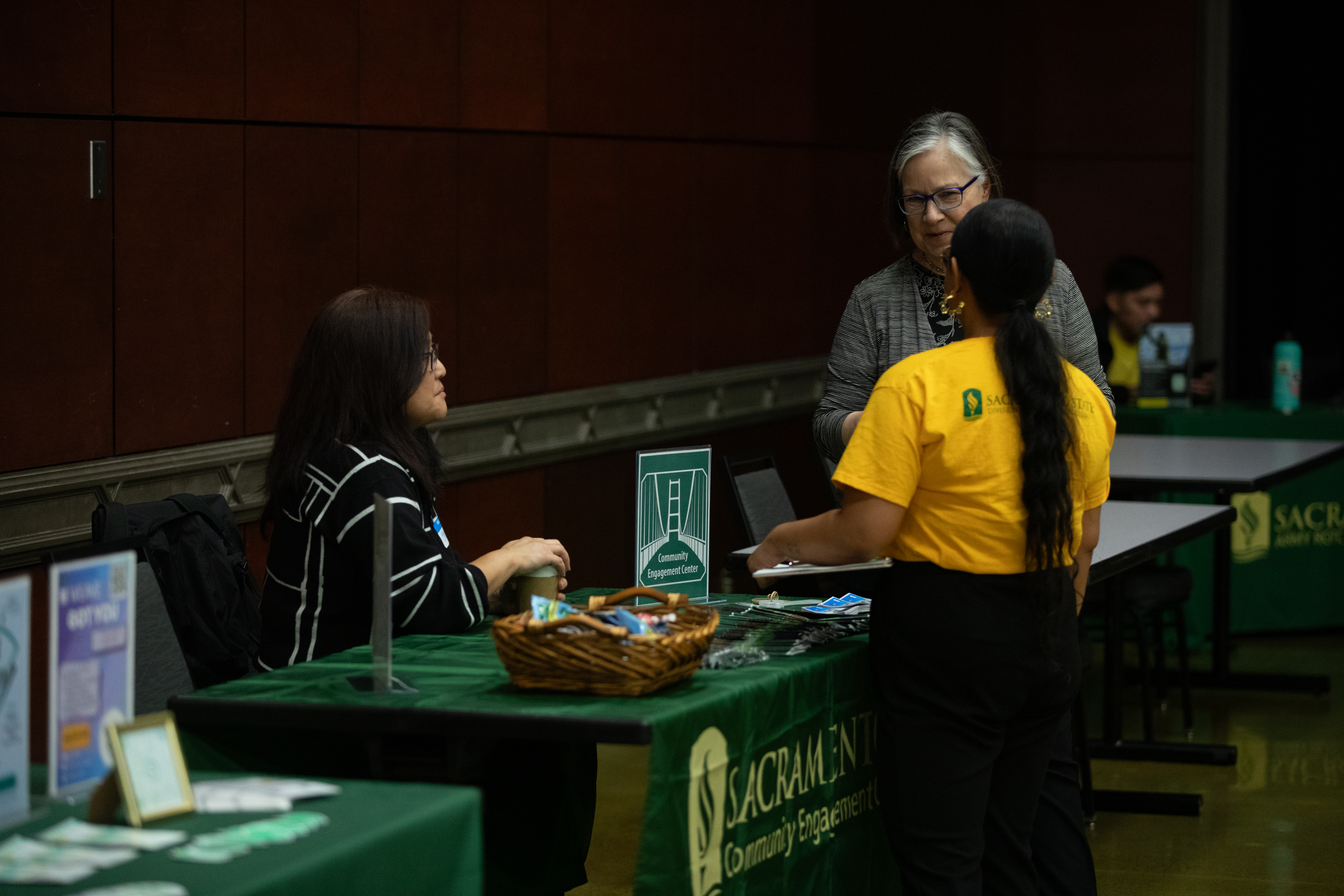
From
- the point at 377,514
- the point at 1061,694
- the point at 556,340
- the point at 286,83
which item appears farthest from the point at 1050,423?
the point at 556,340

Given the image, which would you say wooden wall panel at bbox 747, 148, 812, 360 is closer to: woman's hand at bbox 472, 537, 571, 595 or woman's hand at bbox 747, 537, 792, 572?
woman's hand at bbox 472, 537, 571, 595

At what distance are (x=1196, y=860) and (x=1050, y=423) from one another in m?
2.14

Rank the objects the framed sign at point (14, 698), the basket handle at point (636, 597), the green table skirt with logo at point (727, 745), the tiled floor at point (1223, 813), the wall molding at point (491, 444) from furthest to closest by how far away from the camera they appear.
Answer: the tiled floor at point (1223, 813) < the wall molding at point (491, 444) < the basket handle at point (636, 597) < the green table skirt with logo at point (727, 745) < the framed sign at point (14, 698)

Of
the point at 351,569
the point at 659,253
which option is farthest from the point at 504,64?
the point at 351,569

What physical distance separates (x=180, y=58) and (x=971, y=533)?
2381 mm

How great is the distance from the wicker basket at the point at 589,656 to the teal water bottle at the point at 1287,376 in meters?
4.77

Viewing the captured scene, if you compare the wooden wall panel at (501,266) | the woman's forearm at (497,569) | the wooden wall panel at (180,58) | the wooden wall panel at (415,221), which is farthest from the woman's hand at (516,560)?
the wooden wall panel at (501,266)

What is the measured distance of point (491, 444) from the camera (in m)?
5.08

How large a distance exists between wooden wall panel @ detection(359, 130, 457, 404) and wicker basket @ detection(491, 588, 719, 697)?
243 cm

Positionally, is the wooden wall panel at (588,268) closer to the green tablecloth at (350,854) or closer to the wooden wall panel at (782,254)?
the wooden wall panel at (782,254)

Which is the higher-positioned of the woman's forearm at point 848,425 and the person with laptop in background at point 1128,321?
the person with laptop in background at point 1128,321

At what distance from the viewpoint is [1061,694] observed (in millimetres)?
2402

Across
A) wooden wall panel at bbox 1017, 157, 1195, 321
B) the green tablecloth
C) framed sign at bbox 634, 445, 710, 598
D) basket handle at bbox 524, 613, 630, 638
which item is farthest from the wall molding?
wooden wall panel at bbox 1017, 157, 1195, 321

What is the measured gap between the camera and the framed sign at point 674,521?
2855 mm
